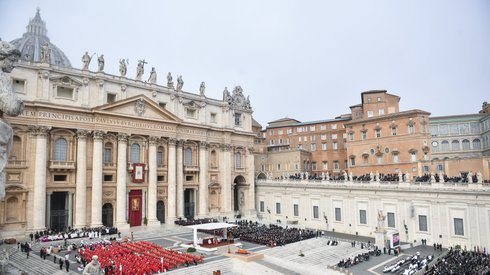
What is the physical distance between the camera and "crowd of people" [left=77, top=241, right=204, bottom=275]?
22984 millimetres

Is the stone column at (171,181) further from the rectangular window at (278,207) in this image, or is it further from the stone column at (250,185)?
the rectangular window at (278,207)

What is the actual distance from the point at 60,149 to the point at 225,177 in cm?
2275

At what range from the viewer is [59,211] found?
121 ft

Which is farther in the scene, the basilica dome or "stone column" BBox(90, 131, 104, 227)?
the basilica dome

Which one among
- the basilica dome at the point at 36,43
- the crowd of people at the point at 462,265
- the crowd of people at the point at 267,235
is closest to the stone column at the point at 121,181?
the crowd of people at the point at 267,235

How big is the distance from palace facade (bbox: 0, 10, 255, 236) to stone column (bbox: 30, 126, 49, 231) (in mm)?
87

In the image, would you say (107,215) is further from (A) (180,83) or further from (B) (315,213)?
(B) (315,213)

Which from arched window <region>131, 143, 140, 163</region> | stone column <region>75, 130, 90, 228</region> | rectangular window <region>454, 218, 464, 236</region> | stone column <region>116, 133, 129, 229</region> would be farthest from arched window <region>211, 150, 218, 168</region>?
rectangular window <region>454, 218, 464, 236</region>

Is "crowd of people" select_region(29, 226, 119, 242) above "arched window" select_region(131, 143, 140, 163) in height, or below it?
below

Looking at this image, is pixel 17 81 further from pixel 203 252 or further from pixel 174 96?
pixel 203 252

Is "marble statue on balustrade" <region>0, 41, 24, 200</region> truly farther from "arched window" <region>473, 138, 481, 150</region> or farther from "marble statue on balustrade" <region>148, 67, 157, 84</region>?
"arched window" <region>473, 138, 481, 150</region>

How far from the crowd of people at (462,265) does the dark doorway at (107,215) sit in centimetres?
3239

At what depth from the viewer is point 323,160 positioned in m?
63.1

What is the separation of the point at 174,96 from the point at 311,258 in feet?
92.0
